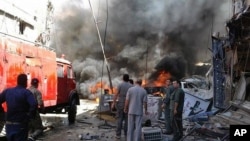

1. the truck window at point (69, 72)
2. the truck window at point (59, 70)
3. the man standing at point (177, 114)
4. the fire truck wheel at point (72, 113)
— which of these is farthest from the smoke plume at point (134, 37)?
the man standing at point (177, 114)

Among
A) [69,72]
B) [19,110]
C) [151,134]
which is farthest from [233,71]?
[19,110]

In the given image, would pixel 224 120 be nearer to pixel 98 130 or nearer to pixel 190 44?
pixel 98 130

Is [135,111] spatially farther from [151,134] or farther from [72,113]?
[72,113]

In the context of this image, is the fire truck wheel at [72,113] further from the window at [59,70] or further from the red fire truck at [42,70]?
the window at [59,70]

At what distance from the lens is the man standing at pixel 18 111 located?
16.7ft

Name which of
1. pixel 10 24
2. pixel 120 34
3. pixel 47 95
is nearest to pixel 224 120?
pixel 47 95

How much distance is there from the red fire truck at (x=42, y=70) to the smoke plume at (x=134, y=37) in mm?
13560

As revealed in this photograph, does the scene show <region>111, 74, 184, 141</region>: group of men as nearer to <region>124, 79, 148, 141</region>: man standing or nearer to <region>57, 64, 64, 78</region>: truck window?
<region>124, 79, 148, 141</region>: man standing

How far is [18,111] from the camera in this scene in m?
5.12

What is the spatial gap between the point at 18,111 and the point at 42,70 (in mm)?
4409

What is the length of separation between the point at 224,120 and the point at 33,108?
5763 millimetres

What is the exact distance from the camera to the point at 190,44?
26391 mm

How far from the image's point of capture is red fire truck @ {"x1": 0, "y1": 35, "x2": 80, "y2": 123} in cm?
729

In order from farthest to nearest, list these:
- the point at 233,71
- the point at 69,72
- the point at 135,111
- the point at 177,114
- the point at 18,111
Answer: the point at 69,72 → the point at 233,71 → the point at 177,114 → the point at 135,111 → the point at 18,111
